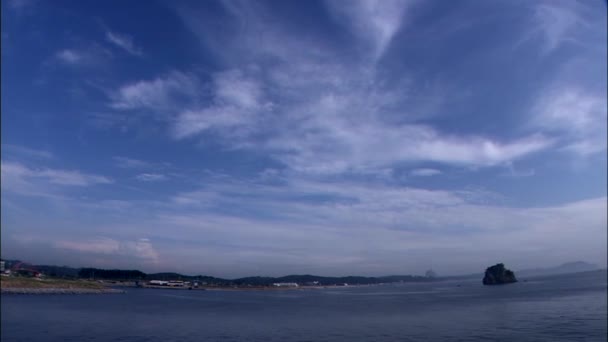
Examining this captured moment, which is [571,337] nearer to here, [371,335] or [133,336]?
[371,335]

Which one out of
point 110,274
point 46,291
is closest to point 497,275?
point 46,291

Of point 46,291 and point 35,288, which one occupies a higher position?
point 35,288

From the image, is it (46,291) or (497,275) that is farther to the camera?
(497,275)

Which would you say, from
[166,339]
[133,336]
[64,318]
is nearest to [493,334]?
[166,339]

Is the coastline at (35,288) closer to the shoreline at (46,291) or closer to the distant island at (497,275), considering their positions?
the shoreline at (46,291)

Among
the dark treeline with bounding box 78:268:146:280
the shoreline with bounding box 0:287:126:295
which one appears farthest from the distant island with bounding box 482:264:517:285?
the dark treeline with bounding box 78:268:146:280

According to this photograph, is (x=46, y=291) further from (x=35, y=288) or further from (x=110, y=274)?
(x=110, y=274)

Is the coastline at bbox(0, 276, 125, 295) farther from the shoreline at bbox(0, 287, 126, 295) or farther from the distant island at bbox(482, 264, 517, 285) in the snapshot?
the distant island at bbox(482, 264, 517, 285)

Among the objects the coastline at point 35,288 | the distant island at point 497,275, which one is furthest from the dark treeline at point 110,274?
the distant island at point 497,275

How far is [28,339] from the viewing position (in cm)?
2873

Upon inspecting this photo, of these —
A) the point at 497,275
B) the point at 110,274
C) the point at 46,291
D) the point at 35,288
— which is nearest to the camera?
the point at 35,288

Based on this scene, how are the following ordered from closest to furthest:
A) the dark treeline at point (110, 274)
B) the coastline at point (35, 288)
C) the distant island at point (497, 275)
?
the coastline at point (35, 288) → the distant island at point (497, 275) → the dark treeline at point (110, 274)

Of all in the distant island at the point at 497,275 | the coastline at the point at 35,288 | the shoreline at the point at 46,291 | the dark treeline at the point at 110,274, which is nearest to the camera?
the shoreline at the point at 46,291

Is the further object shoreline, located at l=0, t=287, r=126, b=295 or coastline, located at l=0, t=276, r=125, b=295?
coastline, located at l=0, t=276, r=125, b=295
